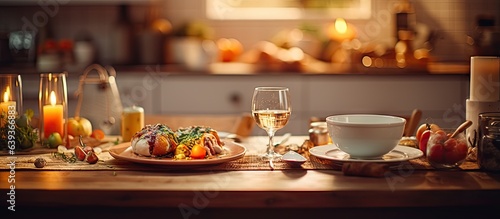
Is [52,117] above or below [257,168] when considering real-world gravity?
above

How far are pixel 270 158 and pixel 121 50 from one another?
2339 mm

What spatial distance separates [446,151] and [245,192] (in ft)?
1.64

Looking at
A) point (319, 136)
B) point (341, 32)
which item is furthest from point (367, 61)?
point (319, 136)

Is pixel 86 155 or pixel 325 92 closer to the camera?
pixel 86 155

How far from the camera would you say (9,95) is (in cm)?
187

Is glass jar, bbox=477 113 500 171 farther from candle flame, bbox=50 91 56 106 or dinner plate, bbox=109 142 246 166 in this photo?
candle flame, bbox=50 91 56 106

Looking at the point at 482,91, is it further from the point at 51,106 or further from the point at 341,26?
the point at 341,26

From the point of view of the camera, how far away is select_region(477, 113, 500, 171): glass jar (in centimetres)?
152

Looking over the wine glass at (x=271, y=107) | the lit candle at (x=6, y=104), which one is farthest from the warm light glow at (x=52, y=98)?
the wine glass at (x=271, y=107)

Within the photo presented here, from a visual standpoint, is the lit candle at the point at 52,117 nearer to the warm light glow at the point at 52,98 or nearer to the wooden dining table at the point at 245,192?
the warm light glow at the point at 52,98

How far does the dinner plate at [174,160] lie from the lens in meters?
1.56

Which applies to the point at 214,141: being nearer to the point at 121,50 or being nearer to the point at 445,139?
the point at 445,139

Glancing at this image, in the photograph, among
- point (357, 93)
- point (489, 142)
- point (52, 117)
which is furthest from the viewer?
point (357, 93)

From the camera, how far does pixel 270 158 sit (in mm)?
1723
